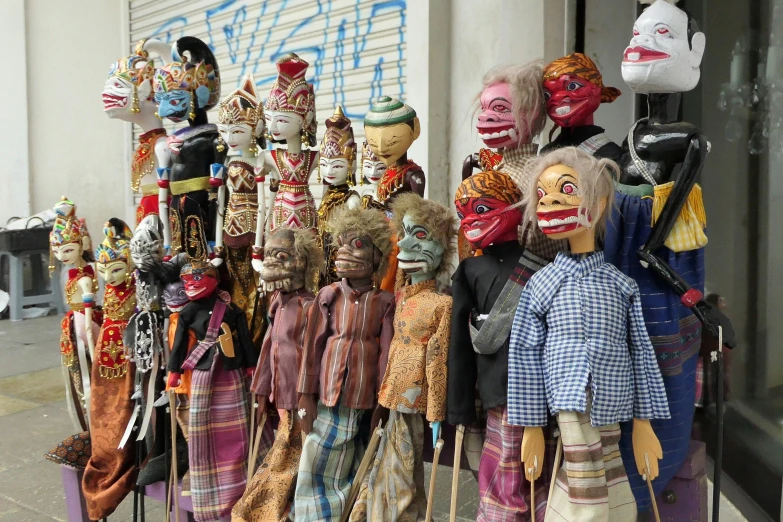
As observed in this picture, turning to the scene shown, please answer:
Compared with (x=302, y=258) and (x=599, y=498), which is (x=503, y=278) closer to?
(x=599, y=498)

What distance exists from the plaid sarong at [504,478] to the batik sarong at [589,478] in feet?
0.41

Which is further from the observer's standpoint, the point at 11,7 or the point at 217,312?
the point at 11,7

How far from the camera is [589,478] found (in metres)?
2.08

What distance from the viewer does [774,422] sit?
356cm

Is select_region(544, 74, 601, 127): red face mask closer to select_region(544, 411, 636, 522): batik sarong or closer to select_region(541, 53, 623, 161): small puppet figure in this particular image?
select_region(541, 53, 623, 161): small puppet figure

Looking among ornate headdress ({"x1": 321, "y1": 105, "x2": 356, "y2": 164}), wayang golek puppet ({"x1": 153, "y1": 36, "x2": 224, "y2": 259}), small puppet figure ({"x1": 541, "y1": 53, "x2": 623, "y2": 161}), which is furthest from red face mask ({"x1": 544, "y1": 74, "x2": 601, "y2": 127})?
wayang golek puppet ({"x1": 153, "y1": 36, "x2": 224, "y2": 259})


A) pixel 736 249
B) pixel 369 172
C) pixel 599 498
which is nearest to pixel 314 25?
pixel 369 172

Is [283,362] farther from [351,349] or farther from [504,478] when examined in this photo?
[504,478]

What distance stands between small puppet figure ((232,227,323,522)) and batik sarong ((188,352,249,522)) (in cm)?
18

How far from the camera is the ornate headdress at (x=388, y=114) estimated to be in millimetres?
3020

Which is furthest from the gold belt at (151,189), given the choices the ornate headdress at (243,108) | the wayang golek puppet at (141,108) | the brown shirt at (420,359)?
the brown shirt at (420,359)

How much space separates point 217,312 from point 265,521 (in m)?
0.88

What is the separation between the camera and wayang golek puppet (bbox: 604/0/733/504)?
88.4 inches

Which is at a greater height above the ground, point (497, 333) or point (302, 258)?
point (302, 258)
